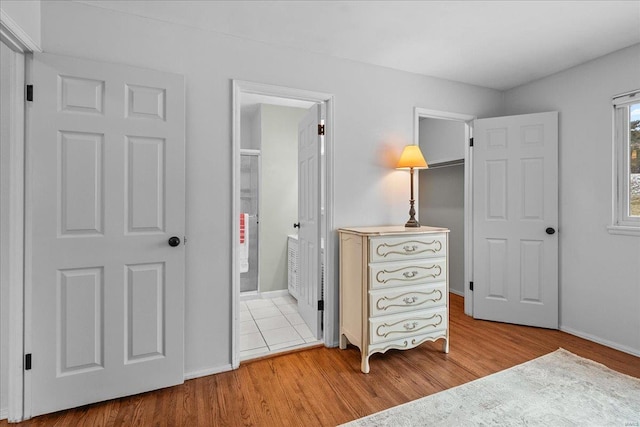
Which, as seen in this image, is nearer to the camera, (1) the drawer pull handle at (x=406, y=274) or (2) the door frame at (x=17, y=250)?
(2) the door frame at (x=17, y=250)

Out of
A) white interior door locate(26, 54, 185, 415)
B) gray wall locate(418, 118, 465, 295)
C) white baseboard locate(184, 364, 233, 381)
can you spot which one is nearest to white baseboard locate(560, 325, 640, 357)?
gray wall locate(418, 118, 465, 295)

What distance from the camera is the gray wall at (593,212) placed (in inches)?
101

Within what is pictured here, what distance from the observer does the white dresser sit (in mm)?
2273

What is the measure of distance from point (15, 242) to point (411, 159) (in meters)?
2.69

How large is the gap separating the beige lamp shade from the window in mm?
1617

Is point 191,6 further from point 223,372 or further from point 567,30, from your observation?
point 567,30

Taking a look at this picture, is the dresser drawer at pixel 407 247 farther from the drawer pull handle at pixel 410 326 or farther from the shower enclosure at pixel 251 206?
the shower enclosure at pixel 251 206

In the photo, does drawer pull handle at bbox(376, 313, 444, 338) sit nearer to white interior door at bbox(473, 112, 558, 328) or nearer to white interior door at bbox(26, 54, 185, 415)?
white interior door at bbox(473, 112, 558, 328)

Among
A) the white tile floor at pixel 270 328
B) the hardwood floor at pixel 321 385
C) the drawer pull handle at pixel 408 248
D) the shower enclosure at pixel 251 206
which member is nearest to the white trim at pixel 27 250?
the hardwood floor at pixel 321 385

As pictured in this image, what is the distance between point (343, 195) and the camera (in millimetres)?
2709

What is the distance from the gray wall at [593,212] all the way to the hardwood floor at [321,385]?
0.80ft

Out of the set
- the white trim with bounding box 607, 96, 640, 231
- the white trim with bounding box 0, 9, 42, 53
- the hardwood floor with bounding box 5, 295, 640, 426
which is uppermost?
the white trim with bounding box 0, 9, 42, 53

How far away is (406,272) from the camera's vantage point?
2.38m

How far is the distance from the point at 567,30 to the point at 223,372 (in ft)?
11.5
